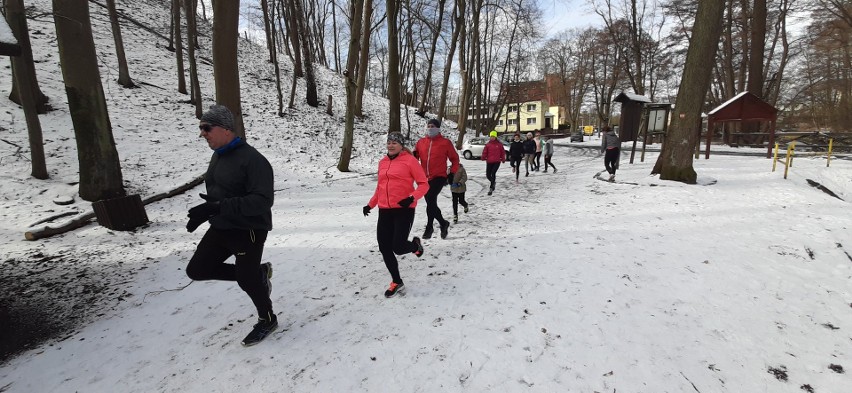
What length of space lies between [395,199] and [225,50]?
22.9 ft

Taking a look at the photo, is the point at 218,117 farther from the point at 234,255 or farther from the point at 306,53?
the point at 306,53

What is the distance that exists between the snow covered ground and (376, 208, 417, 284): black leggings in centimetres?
52

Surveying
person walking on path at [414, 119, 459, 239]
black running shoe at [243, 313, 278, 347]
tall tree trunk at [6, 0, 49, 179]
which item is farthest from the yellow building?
black running shoe at [243, 313, 278, 347]

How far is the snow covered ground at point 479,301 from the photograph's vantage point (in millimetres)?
2701

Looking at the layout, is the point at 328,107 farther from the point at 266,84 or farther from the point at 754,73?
the point at 754,73

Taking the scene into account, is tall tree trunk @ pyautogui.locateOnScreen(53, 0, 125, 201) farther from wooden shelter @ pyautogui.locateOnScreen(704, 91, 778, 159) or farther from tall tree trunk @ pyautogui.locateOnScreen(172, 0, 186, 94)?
wooden shelter @ pyautogui.locateOnScreen(704, 91, 778, 159)

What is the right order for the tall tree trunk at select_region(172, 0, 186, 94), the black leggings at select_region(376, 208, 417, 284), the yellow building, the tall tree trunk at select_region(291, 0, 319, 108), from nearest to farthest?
the black leggings at select_region(376, 208, 417, 284)
the tall tree trunk at select_region(172, 0, 186, 94)
the tall tree trunk at select_region(291, 0, 319, 108)
the yellow building

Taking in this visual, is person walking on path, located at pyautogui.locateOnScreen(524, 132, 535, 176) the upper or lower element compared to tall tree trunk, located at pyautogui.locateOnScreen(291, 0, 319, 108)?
lower

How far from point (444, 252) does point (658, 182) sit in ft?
23.2

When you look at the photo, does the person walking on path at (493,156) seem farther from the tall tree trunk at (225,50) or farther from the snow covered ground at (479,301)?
the tall tree trunk at (225,50)

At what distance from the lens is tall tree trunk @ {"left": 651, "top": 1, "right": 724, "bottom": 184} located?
882cm

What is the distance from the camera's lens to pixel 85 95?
6.72 metres

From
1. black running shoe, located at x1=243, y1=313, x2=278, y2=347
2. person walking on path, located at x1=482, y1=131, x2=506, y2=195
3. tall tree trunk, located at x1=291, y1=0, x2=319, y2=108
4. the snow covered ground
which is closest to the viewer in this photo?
the snow covered ground

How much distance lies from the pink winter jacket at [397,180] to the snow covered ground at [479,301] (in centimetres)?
107
